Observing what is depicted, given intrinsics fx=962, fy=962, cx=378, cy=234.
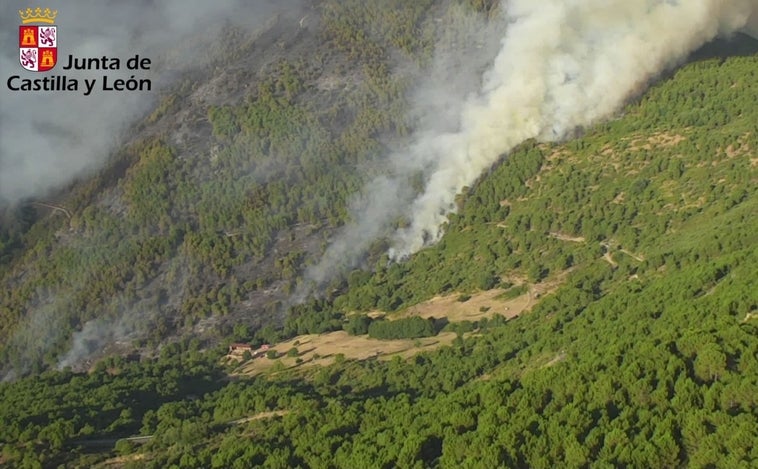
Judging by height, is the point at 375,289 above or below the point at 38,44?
below

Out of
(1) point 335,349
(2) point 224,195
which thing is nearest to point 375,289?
(1) point 335,349

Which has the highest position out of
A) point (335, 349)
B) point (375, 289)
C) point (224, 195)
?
point (224, 195)

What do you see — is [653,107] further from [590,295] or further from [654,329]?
[654,329]

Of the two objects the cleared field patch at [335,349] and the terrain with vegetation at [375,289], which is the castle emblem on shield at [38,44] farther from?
the cleared field patch at [335,349]

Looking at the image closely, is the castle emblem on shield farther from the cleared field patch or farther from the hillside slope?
the cleared field patch

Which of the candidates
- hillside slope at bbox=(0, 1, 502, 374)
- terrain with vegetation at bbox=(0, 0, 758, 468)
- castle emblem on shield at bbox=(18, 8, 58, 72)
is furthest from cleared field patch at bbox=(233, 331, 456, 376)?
castle emblem on shield at bbox=(18, 8, 58, 72)

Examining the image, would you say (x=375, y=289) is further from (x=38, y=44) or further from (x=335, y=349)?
(x=38, y=44)

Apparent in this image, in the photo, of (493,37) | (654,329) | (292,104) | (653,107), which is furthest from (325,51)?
(654,329)

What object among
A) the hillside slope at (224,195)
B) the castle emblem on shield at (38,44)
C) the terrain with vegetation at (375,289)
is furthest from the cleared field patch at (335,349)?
the castle emblem on shield at (38,44)

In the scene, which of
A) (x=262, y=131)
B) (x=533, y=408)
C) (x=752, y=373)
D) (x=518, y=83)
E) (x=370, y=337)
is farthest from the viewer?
(x=262, y=131)
